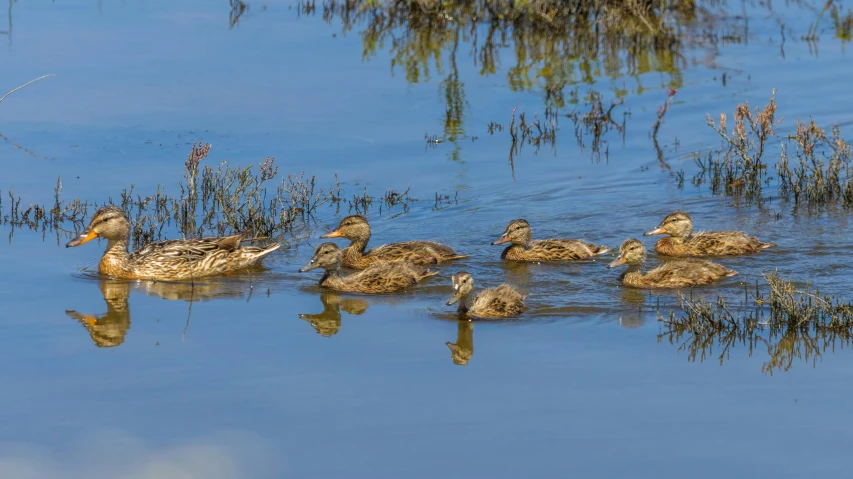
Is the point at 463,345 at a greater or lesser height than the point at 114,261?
lesser

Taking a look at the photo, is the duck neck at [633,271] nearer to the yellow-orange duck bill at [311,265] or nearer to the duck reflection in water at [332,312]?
the duck reflection in water at [332,312]

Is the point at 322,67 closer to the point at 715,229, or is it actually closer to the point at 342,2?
the point at 342,2

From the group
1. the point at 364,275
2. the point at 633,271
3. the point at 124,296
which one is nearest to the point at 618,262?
the point at 633,271

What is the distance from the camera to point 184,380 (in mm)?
8094

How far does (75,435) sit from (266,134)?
8013 millimetres

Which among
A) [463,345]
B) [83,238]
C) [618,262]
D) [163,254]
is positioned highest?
[83,238]

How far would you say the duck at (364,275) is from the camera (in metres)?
10.7

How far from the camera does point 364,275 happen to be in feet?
35.5

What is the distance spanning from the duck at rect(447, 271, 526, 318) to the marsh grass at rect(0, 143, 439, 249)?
2.81 m

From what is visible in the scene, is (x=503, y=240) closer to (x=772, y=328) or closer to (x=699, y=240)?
(x=699, y=240)

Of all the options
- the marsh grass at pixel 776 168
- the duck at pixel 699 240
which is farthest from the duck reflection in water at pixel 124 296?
the marsh grass at pixel 776 168

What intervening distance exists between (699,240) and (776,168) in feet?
9.48

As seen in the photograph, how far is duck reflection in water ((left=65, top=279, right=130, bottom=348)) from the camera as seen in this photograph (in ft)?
29.9

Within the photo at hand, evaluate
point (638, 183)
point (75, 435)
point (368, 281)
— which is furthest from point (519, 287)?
point (75, 435)
